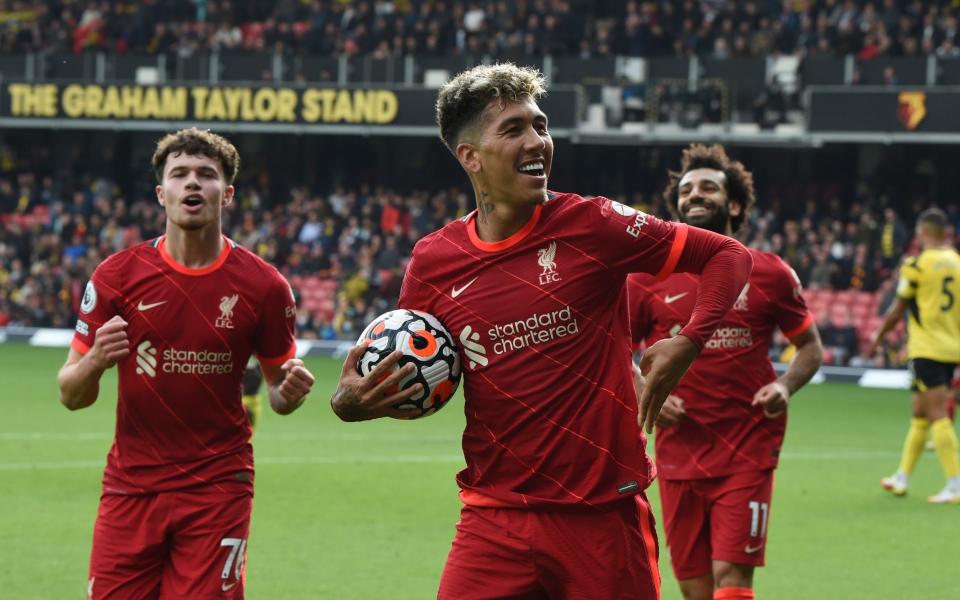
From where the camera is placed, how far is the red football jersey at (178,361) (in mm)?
5930

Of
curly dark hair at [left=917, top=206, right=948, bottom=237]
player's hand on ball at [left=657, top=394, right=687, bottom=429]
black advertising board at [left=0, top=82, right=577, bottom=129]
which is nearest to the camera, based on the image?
player's hand on ball at [left=657, top=394, right=687, bottom=429]

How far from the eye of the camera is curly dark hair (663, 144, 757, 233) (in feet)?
24.3

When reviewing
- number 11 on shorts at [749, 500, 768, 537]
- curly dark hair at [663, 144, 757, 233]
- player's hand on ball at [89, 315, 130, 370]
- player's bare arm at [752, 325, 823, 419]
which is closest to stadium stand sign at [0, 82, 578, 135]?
curly dark hair at [663, 144, 757, 233]

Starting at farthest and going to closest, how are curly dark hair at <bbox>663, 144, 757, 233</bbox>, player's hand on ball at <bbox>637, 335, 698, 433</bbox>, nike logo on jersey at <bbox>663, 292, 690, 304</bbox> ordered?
curly dark hair at <bbox>663, 144, 757, 233</bbox>, nike logo on jersey at <bbox>663, 292, 690, 304</bbox>, player's hand on ball at <bbox>637, 335, 698, 433</bbox>

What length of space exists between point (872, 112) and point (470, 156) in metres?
25.5

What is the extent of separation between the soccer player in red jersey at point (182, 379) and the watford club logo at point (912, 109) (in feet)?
79.2

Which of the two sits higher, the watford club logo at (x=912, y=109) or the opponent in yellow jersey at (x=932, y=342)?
the watford club logo at (x=912, y=109)

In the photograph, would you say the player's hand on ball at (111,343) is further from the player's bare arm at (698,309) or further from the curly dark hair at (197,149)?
the player's bare arm at (698,309)

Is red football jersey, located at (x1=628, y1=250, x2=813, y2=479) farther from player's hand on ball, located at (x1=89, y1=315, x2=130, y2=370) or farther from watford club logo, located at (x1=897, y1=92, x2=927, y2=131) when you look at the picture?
watford club logo, located at (x1=897, y1=92, x2=927, y2=131)

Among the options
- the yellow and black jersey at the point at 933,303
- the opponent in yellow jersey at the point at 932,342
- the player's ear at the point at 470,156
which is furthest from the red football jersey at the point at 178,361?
the yellow and black jersey at the point at 933,303

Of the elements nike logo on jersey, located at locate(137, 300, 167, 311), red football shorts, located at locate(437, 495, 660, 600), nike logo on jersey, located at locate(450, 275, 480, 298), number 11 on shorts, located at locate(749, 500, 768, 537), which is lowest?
number 11 on shorts, located at locate(749, 500, 768, 537)

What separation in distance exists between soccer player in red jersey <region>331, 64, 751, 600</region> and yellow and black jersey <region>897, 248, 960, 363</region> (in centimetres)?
896

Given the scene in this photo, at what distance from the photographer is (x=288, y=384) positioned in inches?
237

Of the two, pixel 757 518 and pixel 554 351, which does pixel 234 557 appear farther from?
pixel 757 518
